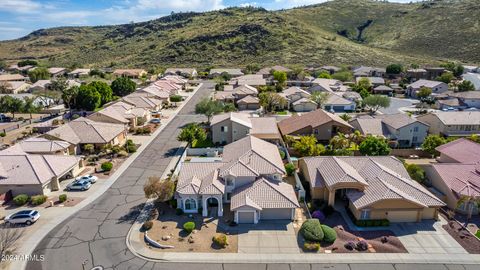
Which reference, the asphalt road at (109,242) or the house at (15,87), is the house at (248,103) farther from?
the house at (15,87)

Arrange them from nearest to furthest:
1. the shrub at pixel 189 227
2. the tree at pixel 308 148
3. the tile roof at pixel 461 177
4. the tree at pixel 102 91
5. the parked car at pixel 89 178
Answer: the shrub at pixel 189 227, the tile roof at pixel 461 177, the parked car at pixel 89 178, the tree at pixel 308 148, the tree at pixel 102 91

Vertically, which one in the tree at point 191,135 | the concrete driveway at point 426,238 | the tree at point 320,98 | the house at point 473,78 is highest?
the house at point 473,78

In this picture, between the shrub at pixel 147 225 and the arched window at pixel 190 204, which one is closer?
the shrub at pixel 147 225

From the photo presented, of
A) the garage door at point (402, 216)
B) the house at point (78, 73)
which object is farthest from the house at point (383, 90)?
the house at point (78, 73)

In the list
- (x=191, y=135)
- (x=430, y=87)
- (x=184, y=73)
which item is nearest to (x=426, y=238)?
(x=191, y=135)

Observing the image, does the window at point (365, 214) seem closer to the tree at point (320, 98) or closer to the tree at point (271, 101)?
the tree at point (271, 101)

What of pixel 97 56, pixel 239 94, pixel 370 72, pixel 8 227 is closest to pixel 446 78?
pixel 370 72

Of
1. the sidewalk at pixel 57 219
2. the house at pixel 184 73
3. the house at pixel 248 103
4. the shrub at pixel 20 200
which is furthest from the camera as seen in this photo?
the house at pixel 184 73

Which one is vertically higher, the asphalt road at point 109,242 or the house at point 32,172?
the house at point 32,172
